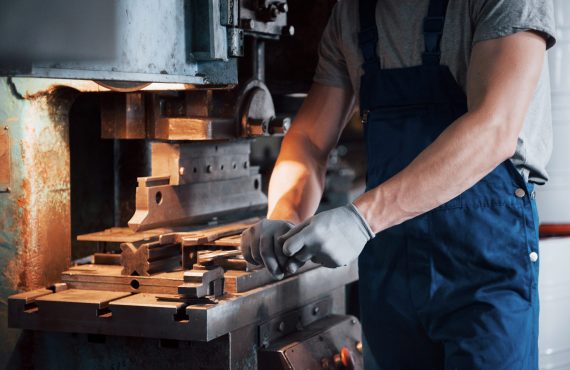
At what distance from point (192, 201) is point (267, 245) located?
19.6 inches

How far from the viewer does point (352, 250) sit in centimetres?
168

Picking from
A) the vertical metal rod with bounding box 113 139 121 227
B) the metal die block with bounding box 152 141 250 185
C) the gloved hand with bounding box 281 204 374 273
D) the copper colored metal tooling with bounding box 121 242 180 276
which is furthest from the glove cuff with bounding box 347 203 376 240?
the vertical metal rod with bounding box 113 139 121 227

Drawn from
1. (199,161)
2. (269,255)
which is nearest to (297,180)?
(199,161)

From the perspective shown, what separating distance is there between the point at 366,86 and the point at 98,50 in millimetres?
612

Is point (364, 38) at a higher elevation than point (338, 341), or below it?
higher

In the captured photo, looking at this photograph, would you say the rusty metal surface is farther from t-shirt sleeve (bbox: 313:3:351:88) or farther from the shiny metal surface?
t-shirt sleeve (bbox: 313:3:351:88)

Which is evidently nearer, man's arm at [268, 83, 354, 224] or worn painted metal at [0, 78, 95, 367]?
worn painted metal at [0, 78, 95, 367]

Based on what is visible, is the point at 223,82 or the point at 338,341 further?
the point at 338,341

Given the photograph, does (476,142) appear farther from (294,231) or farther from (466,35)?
(294,231)

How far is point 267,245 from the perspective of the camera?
1.76 m

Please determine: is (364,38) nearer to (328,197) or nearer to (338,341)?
(338,341)

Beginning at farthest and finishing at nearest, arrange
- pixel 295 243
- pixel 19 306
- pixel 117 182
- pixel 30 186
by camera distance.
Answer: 1. pixel 117 182
2. pixel 30 186
3. pixel 19 306
4. pixel 295 243

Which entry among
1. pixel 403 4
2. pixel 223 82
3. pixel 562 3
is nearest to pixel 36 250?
pixel 223 82

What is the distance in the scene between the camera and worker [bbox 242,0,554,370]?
1673 millimetres
